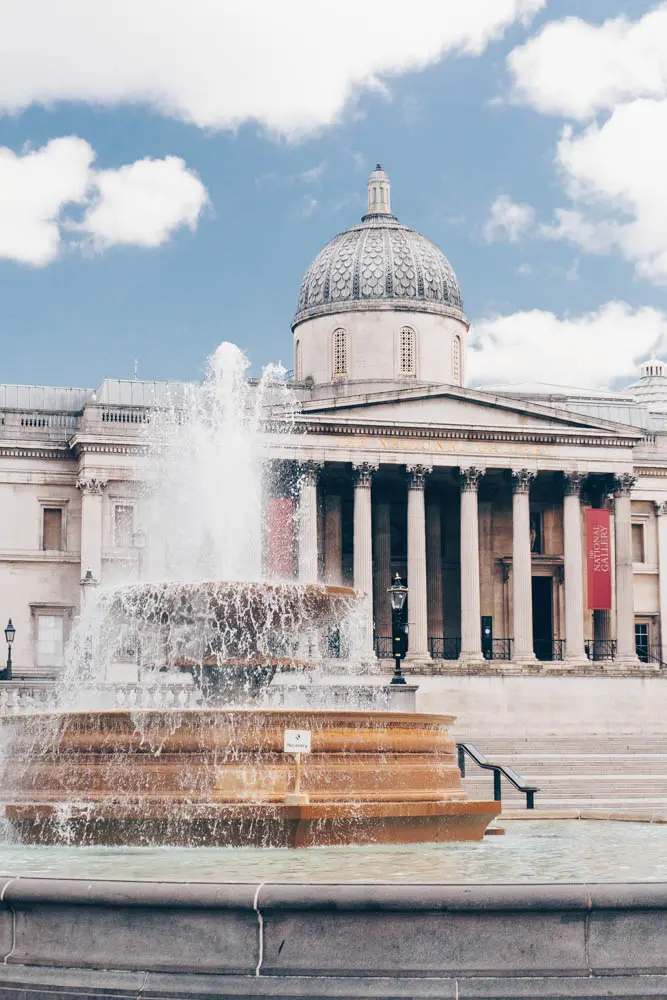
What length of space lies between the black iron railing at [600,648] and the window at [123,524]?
18.4 meters

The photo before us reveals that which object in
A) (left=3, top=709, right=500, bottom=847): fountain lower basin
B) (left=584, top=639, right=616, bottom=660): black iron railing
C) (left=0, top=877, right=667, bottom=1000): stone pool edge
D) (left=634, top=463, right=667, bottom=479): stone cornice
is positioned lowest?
(left=0, top=877, right=667, bottom=1000): stone pool edge

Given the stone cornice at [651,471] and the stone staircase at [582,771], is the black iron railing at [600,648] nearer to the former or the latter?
the stone cornice at [651,471]

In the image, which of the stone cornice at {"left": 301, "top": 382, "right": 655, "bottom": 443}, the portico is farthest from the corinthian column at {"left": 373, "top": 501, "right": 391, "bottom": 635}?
the stone cornice at {"left": 301, "top": 382, "right": 655, "bottom": 443}

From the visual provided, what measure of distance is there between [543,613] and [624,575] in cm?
512

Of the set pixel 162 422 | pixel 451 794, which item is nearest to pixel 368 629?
pixel 162 422

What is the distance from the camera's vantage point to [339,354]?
62406mm

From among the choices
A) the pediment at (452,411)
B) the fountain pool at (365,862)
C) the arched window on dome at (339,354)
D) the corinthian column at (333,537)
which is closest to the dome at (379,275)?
the arched window on dome at (339,354)

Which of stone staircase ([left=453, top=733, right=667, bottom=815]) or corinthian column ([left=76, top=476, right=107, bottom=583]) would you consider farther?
corinthian column ([left=76, top=476, right=107, bottom=583])

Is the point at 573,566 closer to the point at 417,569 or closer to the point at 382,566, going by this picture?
the point at 417,569

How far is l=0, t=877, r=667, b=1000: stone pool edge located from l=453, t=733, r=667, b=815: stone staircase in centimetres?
1967

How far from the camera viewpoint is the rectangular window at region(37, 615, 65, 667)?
57125 millimetres

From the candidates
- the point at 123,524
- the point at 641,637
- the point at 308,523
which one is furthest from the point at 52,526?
the point at 641,637

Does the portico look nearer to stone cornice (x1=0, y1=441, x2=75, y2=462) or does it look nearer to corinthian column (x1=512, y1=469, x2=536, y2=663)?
corinthian column (x1=512, y1=469, x2=536, y2=663)

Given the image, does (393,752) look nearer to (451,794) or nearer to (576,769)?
(451,794)
